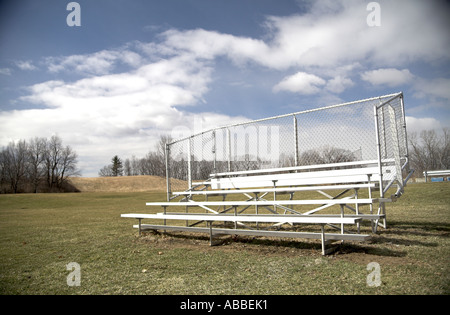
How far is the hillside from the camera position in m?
52.9

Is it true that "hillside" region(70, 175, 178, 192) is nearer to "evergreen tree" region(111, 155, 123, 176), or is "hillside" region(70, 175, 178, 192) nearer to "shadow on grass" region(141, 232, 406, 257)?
"evergreen tree" region(111, 155, 123, 176)

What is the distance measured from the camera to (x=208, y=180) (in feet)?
29.6

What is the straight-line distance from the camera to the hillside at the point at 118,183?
174 feet

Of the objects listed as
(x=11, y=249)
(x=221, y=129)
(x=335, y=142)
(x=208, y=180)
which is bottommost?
(x=11, y=249)

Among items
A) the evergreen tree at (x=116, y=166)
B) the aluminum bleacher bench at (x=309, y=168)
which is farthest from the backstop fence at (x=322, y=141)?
the evergreen tree at (x=116, y=166)

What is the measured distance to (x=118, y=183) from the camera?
2271 inches
